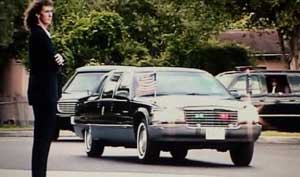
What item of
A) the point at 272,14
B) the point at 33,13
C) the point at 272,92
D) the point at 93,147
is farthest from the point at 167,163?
the point at 272,14

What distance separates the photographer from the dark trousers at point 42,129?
25.8 feet

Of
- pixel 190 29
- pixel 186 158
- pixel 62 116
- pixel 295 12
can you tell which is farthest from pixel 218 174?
pixel 190 29

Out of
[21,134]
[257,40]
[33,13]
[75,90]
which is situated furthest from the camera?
[257,40]

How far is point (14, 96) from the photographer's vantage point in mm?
38875

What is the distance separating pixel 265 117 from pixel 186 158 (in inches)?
316

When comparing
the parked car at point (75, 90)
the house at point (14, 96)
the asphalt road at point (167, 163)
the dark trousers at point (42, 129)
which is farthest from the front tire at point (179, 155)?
the house at point (14, 96)

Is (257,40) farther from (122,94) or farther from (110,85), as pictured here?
(122,94)

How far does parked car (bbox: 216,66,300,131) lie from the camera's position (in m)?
22.4

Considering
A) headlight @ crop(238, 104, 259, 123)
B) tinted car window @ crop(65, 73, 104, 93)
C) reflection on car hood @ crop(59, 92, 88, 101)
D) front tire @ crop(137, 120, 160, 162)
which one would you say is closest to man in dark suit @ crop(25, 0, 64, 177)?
front tire @ crop(137, 120, 160, 162)

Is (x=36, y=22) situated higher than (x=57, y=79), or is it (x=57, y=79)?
(x=36, y=22)

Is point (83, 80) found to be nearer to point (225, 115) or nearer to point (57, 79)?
point (225, 115)

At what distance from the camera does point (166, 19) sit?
1586 inches

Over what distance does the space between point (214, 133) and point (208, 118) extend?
25 cm

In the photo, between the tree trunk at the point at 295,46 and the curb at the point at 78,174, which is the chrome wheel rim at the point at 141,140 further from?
the tree trunk at the point at 295,46
